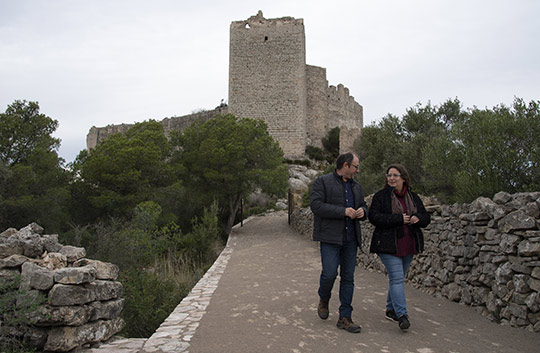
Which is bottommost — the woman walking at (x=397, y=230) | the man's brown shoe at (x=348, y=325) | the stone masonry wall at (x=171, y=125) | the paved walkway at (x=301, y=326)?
the paved walkway at (x=301, y=326)

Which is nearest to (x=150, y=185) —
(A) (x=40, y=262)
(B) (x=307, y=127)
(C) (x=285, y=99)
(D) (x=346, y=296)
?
(A) (x=40, y=262)

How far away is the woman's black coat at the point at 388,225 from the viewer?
4.22m

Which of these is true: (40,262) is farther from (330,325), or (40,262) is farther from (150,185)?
(150,185)

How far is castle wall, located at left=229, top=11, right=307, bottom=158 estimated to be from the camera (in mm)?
31141

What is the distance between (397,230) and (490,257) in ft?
4.54

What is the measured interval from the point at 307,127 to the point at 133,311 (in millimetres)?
28896

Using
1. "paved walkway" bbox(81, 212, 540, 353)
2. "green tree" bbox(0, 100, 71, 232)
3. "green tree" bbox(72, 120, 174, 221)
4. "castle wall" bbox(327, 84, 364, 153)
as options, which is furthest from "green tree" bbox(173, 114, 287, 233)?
"castle wall" bbox(327, 84, 364, 153)

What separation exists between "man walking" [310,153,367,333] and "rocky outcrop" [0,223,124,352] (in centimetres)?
228

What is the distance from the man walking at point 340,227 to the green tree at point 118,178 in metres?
12.7

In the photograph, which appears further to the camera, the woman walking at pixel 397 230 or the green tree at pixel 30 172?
the green tree at pixel 30 172

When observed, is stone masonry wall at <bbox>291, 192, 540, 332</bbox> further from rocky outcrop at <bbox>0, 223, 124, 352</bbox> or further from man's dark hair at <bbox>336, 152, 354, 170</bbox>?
rocky outcrop at <bbox>0, 223, 124, 352</bbox>

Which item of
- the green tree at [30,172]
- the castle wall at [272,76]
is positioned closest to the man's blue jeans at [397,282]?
the green tree at [30,172]

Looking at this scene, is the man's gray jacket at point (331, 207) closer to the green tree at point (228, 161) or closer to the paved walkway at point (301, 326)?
the paved walkway at point (301, 326)

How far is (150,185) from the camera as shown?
17078 millimetres
